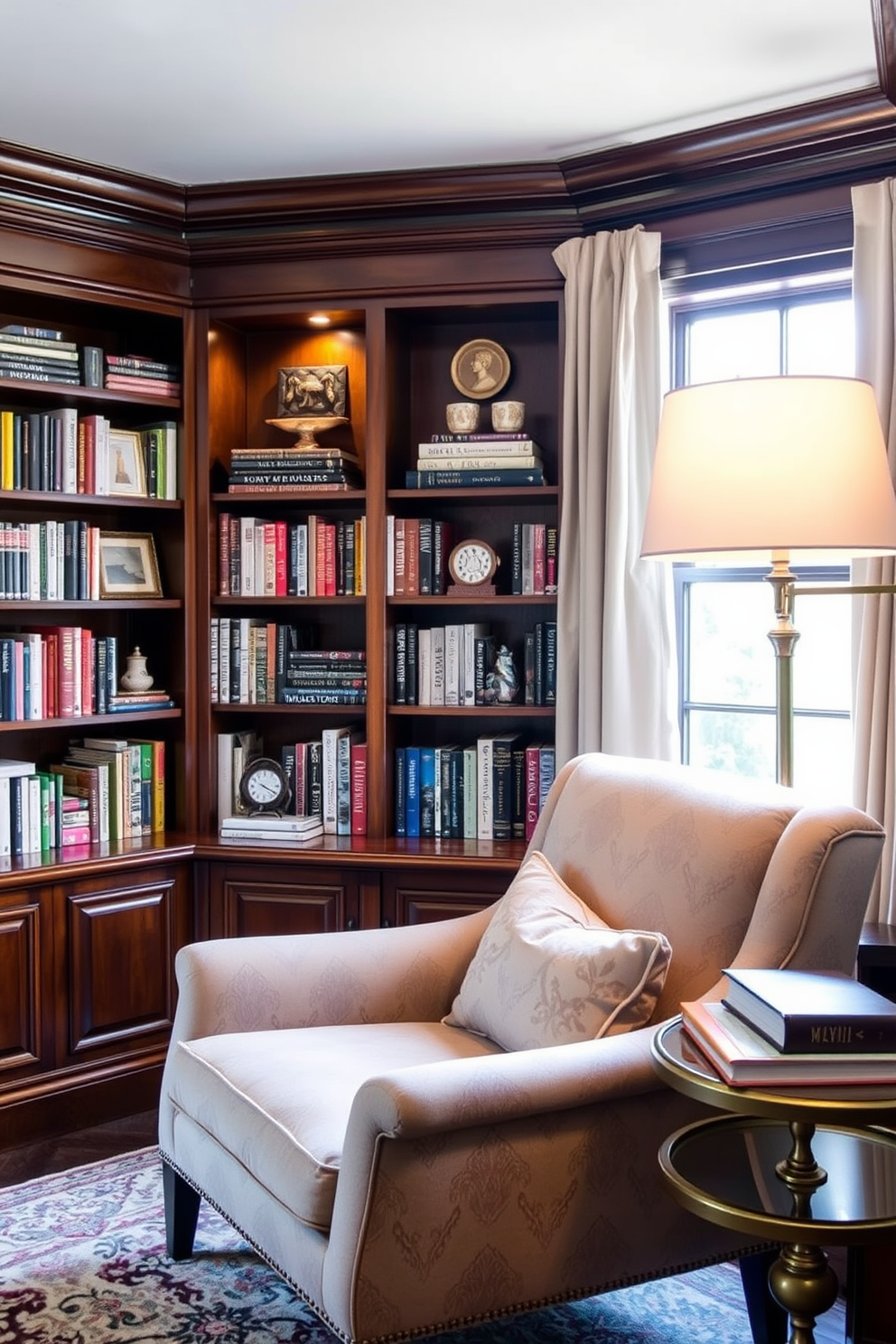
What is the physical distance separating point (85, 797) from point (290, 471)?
107cm

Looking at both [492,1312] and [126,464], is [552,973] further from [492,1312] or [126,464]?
[126,464]

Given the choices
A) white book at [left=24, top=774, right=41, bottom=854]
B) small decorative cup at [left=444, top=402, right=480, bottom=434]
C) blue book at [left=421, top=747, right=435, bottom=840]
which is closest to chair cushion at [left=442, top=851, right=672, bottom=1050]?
blue book at [left=421, top=747, right=435, bottom=840]

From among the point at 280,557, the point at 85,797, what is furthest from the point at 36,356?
the point at 85,797

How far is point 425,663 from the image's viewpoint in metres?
3.61


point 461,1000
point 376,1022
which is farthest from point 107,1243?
point 461,1000

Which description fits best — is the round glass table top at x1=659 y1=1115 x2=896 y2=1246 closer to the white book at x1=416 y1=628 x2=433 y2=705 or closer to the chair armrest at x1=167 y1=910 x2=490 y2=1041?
the chair armrest at x1=167 y1=910 x2=490 y2=1041

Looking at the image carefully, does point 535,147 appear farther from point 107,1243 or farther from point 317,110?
point 107,1243

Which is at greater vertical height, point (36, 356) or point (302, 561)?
point (36, 356)

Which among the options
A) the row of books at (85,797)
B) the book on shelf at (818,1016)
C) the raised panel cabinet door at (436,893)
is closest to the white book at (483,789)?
the raised panel cabinet door at (436,893)

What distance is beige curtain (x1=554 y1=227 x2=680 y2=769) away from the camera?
3.25 m

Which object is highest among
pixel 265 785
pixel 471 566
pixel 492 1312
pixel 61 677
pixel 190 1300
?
pixel 471 566

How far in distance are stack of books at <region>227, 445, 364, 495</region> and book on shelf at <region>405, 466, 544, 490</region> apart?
202 millimetres

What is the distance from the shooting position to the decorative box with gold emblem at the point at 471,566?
3555mm

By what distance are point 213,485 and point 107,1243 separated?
6.66ft
